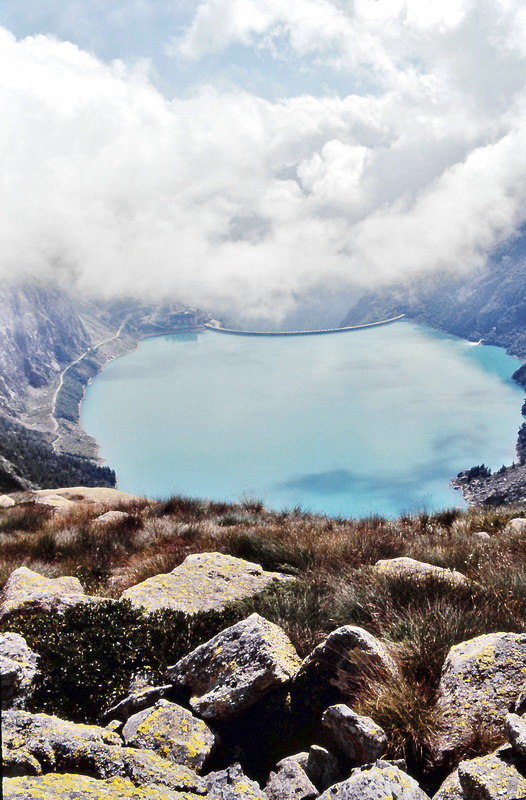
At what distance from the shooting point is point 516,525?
12219 millimetres

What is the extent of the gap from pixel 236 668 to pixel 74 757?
4.89 feet

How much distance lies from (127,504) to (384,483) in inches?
6906

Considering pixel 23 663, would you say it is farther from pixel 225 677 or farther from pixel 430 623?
pixel 430 623

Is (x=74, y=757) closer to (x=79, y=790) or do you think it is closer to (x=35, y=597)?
(x=79, y=790)

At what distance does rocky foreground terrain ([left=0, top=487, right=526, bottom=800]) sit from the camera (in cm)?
338

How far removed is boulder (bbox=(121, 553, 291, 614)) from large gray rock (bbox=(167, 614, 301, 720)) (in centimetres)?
124

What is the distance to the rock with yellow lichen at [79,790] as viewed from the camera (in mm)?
2898

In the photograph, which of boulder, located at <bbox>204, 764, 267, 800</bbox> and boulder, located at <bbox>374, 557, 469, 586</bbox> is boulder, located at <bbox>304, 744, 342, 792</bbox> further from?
boulder, located at <bbox>374, 557, 469, 586</bbox>

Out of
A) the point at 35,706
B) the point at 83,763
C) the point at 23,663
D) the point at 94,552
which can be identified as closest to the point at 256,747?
the point at 83,763

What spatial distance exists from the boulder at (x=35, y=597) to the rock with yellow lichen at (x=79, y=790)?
309cm

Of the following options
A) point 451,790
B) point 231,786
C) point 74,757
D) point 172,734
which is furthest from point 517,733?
point 74,757

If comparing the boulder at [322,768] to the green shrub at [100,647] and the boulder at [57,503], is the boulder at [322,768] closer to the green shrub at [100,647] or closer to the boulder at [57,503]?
the green shrub at [100,647]

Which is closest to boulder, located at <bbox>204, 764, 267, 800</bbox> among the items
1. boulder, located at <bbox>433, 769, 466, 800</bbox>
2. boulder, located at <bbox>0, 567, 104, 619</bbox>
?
boulder, located at <bbox>433, 769, 466, 800</bbox>

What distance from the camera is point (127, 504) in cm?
1672
